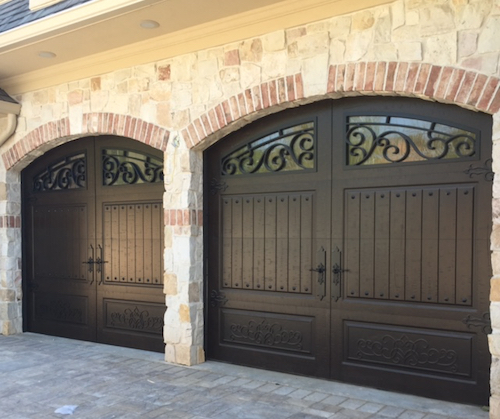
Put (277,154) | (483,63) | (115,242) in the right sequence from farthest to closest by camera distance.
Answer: (115,242) < (277,154) < (483,63)

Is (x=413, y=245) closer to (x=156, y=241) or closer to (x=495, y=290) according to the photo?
(x=495, y=290)

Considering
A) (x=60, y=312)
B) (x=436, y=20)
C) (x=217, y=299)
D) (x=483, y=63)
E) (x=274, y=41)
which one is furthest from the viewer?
(x=60, y=312)

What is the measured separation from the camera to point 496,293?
393cm

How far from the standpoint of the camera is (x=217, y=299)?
5.86 metres

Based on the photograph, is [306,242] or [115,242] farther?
[115,242]

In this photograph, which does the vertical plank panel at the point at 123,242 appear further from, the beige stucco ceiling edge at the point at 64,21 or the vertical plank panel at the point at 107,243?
the beige stucco ceiling edge at the point at 64,21

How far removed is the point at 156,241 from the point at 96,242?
1.12m

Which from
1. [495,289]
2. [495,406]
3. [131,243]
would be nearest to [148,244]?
[131,243]

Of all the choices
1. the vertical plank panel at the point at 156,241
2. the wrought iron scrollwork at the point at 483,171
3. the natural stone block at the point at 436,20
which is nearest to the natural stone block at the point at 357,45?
the natural stone block at the point at 436,20

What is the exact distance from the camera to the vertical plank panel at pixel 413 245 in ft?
15.1

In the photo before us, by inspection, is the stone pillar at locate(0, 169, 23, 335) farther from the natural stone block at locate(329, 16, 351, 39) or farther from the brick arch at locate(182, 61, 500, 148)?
the natural stone block at locate(329, 16, 351, 39)

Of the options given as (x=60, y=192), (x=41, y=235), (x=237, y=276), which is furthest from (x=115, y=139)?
(x=237, y=276)

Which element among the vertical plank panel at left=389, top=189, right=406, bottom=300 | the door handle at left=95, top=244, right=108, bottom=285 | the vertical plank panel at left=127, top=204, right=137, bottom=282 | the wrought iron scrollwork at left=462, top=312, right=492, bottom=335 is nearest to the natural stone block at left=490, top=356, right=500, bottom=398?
the wrought iron scrollwork at left=462, top=312, right=492, bottom=335

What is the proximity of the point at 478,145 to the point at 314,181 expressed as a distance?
5.21 feet
